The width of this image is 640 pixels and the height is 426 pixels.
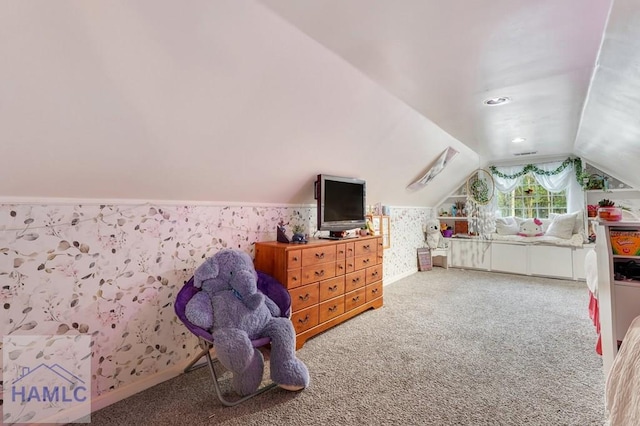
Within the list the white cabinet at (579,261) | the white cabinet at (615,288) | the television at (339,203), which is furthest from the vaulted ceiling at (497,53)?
the white cabinet at (579,261)

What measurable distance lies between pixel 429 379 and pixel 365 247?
158 centimetres

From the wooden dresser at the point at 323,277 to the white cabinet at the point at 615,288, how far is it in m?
1.99

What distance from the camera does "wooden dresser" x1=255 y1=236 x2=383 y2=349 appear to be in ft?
8.48

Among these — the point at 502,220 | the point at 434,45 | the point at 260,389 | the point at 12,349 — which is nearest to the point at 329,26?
the point at 434,45

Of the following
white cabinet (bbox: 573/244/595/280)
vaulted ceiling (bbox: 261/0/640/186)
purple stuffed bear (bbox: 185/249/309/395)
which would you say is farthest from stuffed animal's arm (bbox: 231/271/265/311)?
white cabinet (bbox: 573/244/595/280)

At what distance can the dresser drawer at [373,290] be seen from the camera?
11.5 ft

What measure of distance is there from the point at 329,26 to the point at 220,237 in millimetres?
1792

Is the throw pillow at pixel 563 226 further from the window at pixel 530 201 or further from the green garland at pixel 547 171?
the green garland at pixel 547 171

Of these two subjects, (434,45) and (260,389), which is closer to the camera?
(434,45)

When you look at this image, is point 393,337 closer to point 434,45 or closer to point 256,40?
point 434,45

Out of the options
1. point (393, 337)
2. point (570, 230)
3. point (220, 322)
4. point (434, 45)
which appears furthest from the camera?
point (570, 230)

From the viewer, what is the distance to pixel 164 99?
1612 mm

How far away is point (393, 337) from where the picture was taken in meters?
2.80

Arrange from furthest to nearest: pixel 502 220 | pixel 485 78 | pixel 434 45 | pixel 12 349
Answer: pixel 502 220 < pixel 485 78 < pixel 434 45 < pixel 12 349
